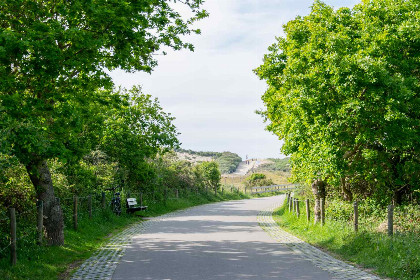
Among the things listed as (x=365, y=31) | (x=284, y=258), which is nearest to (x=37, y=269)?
(x=284, y=258)

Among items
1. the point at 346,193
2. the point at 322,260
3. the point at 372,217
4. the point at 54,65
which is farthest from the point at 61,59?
the point at 346,193

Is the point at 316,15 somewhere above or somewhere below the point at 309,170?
above

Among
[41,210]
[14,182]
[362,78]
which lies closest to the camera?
[41,210]

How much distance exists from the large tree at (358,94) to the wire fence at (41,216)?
336 inches

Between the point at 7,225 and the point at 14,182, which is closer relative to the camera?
the point at 7,225

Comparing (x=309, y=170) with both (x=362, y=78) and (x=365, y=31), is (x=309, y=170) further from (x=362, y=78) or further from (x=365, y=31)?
(x=365, y=31)

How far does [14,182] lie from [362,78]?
11.2 m

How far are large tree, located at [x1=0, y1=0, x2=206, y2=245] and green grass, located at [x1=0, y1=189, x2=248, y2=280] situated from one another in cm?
100

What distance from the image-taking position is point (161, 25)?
13.5 meters

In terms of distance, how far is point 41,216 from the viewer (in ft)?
39.4

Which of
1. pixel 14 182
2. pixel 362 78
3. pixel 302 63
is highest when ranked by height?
pixel 302 63

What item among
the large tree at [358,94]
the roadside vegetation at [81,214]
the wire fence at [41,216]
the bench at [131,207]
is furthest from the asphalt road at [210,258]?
the bench at [131,207]

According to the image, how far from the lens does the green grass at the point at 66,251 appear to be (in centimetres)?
930

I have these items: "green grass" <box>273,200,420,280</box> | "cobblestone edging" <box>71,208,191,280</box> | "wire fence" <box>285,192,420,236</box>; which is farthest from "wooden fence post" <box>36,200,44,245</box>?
"wire fence" <box>285,192,420,236</box>
